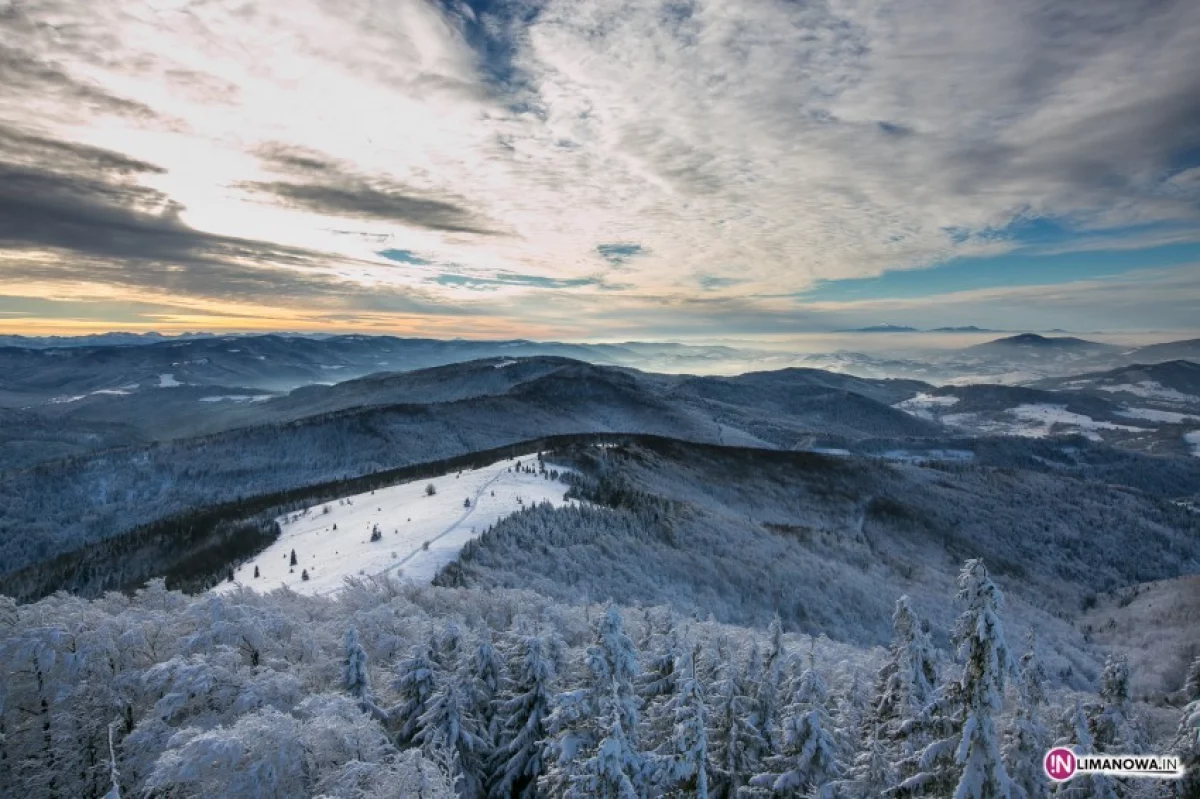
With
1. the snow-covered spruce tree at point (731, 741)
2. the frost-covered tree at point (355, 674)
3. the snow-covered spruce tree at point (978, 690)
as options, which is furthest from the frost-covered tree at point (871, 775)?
the frost-covered tree at point (355, 674)

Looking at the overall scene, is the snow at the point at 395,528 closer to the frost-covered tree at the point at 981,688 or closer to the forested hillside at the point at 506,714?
the forested hillside at the point at 506,714

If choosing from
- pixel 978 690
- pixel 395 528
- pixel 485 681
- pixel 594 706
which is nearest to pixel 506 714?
pixel 485 681

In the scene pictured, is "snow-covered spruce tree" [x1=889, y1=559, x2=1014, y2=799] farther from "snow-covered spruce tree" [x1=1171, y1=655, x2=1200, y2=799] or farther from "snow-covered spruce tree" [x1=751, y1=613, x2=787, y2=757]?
"snow-covered spruce tree" [x1=751, y1=613, x2=787, y2=757]

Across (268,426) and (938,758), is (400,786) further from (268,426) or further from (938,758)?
(268,426)

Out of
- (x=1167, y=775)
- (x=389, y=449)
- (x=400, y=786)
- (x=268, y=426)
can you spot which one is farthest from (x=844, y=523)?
(x=268, y=426)

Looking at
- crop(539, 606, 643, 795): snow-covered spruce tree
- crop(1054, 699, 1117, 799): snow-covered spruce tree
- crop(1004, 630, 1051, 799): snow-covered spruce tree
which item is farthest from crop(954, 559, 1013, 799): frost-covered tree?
crop(539, 606, 643, 795): snow-covered spruce tree

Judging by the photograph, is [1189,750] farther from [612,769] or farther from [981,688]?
[612,769]
